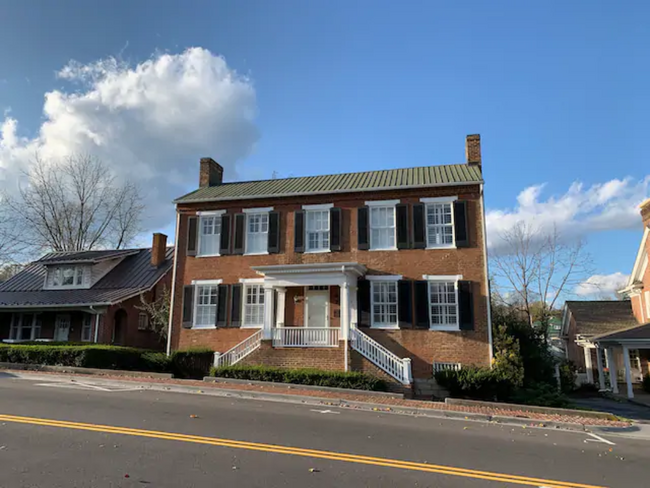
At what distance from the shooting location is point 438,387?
663 inches

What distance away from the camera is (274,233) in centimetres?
2022

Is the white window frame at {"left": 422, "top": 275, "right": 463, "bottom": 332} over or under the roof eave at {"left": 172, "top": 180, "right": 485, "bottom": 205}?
under

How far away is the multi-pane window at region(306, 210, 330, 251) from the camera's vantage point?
64.9 ft

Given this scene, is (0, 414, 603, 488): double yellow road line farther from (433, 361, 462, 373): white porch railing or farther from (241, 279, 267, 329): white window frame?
(241, 279, 267, 329): white window frame

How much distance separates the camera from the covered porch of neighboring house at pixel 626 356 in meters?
21.5

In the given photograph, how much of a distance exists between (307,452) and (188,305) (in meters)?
14.9

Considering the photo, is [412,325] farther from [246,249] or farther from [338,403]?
[246,249]

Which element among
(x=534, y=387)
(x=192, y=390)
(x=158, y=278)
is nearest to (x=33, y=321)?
(x=158, y=278)

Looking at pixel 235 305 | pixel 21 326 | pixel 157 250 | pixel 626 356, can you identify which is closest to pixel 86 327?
pixel 21 326

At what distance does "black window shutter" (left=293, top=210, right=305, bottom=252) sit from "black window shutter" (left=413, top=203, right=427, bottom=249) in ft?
15.0

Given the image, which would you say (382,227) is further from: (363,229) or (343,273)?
(343,273)

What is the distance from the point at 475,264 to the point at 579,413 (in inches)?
265

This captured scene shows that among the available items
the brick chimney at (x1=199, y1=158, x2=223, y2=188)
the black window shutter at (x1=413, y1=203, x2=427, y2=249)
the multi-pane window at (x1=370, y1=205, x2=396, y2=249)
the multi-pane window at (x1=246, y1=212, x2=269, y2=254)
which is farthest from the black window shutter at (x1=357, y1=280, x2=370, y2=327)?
the brick chimney at (x1=199, y1=158, x2=223, y2=188)

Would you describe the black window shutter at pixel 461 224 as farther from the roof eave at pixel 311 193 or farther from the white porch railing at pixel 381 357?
the white porch railing at pixel 381 357
